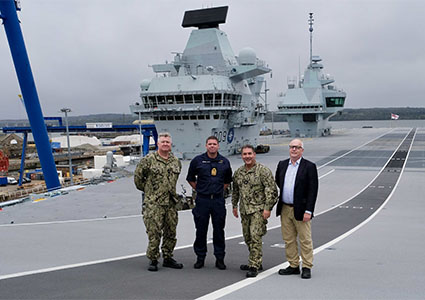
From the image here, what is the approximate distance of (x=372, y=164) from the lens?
27.0 metres

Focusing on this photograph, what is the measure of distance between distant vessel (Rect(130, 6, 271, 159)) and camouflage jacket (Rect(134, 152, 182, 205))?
23.5 meters

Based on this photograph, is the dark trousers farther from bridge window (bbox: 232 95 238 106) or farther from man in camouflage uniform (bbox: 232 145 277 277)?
bridge window (bbox: 232 95 238 106)

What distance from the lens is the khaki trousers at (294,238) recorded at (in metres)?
5.24

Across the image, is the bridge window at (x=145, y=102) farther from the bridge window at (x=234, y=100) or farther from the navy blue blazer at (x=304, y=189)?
the navy blue blazer at (x=304, y=189)

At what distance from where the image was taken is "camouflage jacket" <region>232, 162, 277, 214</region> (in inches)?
209

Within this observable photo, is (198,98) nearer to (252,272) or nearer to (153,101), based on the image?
(153,101)

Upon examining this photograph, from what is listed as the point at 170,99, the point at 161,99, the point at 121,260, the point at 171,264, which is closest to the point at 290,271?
the point at 171,264

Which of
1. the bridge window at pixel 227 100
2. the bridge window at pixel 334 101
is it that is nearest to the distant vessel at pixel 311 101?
the bridge window at pixel 334 101

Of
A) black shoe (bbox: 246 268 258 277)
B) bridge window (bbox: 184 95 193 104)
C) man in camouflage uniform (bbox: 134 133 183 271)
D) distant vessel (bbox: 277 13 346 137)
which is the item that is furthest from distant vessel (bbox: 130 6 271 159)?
distant vessel (bbox: 277 13 346 137)

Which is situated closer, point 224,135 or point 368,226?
point 368,226

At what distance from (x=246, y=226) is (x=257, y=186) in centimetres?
59

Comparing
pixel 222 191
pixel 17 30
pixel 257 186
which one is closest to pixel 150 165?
pixel 222 191

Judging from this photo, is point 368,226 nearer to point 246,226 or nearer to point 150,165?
point 246,226

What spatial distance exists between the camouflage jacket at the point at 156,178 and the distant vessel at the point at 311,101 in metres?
59.9
